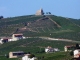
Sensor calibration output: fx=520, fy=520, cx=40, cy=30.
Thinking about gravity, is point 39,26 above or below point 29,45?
above

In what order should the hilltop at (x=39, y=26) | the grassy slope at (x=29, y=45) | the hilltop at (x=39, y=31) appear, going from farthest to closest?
the hilltop at (x=39, y=26) → the hilltop at (x=39, y=31) → the grassy slope at (x=29, y=45)

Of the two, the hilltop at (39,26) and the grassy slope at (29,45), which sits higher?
the hilltop at (39,26)

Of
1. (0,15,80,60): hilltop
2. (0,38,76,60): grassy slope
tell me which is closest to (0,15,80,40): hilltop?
(0,15,80,60): hilltop

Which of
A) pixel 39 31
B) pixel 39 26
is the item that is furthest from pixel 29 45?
pixel 39 26

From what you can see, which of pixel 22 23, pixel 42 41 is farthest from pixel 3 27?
pixel 42 41

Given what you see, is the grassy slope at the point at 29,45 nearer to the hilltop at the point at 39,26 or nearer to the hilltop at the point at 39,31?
the hilltop at the point at 39,31

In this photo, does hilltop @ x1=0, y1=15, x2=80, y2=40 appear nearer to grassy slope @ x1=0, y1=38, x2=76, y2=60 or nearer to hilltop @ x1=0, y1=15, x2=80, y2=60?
hilltop @ x1=0, y1=15, x2=80, y2=60

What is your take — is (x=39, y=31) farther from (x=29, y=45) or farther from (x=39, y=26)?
(x=29, y=45)

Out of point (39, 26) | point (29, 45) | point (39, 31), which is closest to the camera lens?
point (29, 45)

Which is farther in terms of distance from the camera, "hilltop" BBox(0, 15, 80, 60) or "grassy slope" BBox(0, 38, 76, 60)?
"hilltop" BBox(0, 15, 80, 60)

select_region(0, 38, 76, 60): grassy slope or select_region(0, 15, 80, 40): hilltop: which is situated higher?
select_region(0, 15, 80, 40): hilltop

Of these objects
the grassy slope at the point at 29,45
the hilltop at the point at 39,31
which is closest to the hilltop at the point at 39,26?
the hilltop at the point at 39,31

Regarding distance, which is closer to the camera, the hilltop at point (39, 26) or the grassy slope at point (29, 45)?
the grassy slope at point (29, 45)

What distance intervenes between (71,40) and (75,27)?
106ft
